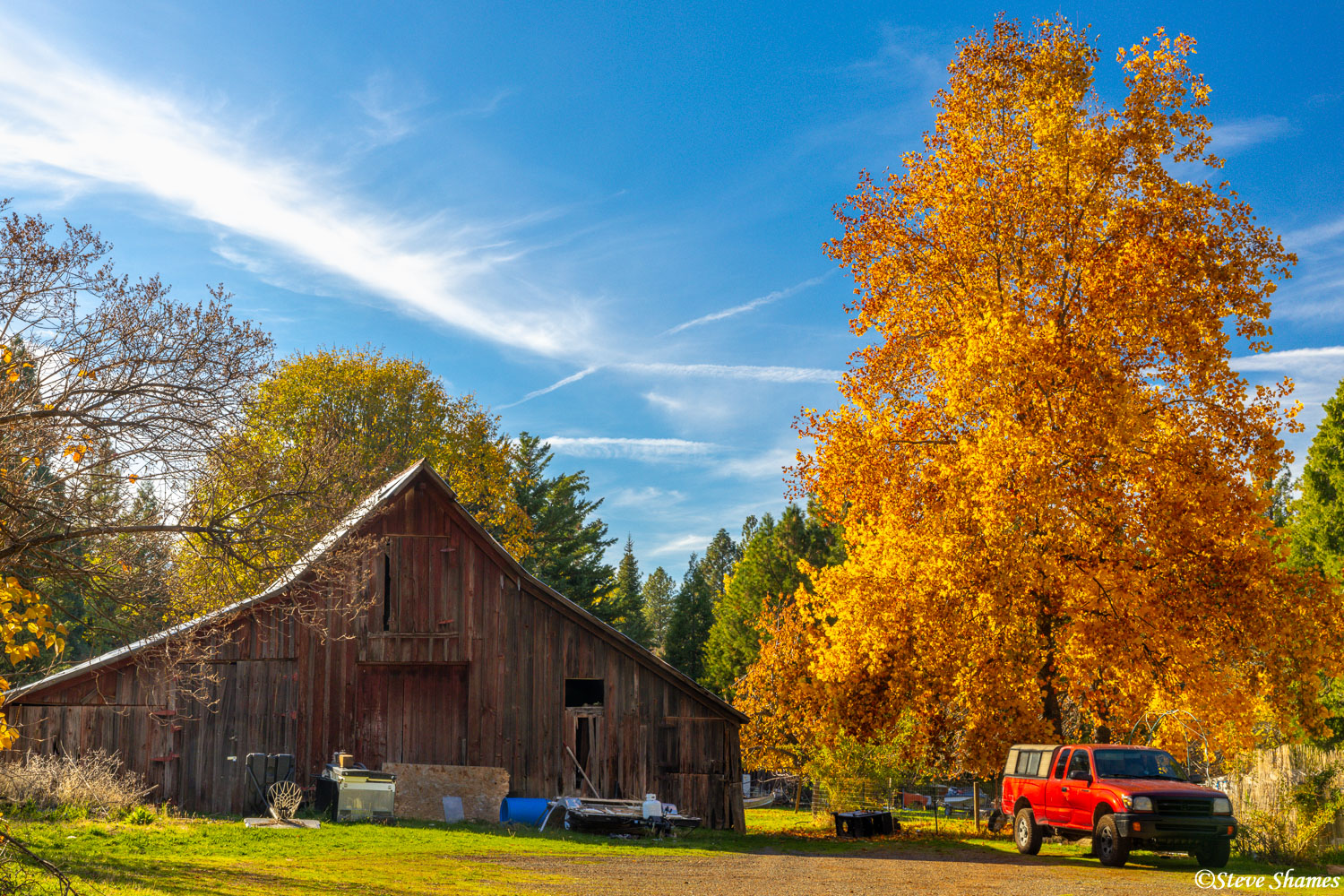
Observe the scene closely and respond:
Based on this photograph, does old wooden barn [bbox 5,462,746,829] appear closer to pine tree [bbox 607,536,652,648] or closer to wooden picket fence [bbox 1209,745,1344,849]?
wooden picket fence [bbox 1209,745,1344,849]

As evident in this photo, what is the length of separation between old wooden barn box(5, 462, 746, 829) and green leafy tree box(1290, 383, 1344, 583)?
97.0ft

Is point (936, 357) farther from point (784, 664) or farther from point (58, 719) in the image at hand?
point (58, 719)

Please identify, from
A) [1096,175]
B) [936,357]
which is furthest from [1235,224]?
[936,357]

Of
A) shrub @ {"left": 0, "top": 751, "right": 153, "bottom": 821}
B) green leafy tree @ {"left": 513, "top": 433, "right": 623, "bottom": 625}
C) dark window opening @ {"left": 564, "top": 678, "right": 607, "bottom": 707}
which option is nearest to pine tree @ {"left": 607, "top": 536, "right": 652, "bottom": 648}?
green leafy tree @ {"left": 513, "top": 433, "right": 623, "bottom": 625}

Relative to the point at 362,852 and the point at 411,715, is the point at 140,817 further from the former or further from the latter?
the point at 411,715

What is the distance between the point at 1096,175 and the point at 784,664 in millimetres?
18547

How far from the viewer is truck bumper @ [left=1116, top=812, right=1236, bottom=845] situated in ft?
51.9

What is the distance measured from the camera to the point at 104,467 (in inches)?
458

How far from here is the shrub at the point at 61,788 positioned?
18.5 metres

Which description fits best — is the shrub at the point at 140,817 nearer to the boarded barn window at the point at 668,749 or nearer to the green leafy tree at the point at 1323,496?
the boarded barn window at the point at 668,749

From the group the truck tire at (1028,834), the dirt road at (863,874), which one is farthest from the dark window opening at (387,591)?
the truck tire at (1028,834)

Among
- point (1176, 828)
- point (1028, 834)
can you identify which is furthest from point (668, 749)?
point (1176, 828)

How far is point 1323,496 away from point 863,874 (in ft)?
120

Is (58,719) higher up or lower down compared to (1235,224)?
lower down
